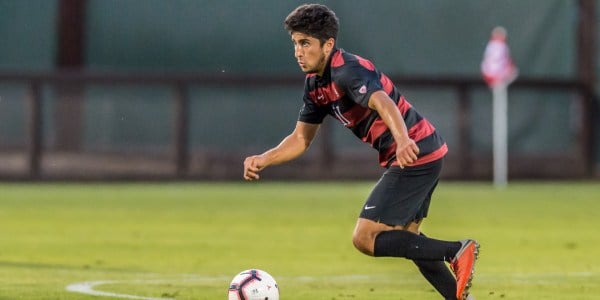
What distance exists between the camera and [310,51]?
25.7 feet

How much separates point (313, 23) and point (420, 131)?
0.93 meters

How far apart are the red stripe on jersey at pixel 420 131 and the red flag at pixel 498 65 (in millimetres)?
15559

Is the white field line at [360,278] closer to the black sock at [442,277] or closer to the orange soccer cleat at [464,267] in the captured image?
the black sock at [442,277]

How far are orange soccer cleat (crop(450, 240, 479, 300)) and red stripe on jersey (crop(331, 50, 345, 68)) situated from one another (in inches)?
48.6

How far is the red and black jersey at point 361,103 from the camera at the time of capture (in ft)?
25.3

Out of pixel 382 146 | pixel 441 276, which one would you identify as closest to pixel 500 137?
pixel 441 276

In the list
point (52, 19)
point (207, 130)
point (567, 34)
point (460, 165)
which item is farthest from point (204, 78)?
point (567, 34)

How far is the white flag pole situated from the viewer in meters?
24.0

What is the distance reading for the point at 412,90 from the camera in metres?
24.0

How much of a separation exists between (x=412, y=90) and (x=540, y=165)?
2.61 metres

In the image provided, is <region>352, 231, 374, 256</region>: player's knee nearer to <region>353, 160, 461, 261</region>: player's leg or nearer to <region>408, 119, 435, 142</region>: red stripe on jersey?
<region>353, 160, 461, 261</region>: player's leg

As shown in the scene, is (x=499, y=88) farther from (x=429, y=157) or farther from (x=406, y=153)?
(x=406, y=153)

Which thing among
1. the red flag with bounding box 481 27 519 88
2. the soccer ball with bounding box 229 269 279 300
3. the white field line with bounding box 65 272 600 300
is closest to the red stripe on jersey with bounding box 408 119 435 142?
the soccer ball with bounding box 229 269 279 300

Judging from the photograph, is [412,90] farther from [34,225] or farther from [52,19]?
[34,225]
